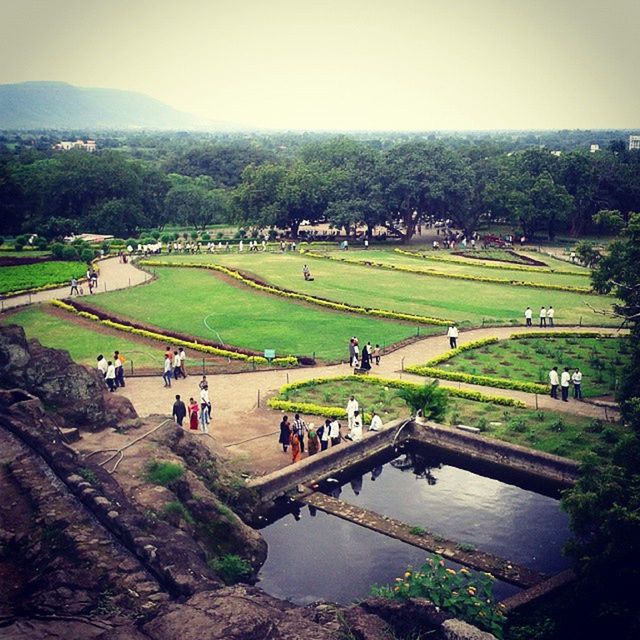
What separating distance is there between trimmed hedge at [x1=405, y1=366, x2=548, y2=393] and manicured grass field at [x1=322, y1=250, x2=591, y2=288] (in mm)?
20396

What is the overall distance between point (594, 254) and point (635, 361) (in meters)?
7.50

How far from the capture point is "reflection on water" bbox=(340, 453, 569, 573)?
1594 centimetres

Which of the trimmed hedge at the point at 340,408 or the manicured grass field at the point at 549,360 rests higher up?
the manicured grass field at the point at 549,360

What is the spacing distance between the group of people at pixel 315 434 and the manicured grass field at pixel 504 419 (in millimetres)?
1852

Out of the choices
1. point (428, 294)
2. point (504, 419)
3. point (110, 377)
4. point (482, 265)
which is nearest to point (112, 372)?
point (110, 377)

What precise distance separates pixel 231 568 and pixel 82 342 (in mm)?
19200

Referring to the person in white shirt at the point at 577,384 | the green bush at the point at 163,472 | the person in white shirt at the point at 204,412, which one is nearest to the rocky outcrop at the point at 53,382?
the person in white shirt at the point at 204,412

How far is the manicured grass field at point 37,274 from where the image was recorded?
44.0 metres

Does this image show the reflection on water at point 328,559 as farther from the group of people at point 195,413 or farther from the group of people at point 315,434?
the group of people at point 195,413

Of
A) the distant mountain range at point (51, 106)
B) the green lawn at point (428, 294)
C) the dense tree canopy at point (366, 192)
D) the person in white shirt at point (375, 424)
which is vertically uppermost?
the distant mountain range at point (51, 106)

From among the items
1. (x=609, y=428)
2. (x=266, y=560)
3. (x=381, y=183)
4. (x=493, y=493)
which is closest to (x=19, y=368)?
(x=266, y=560)

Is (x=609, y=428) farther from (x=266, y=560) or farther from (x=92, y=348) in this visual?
(x=92, y=348)

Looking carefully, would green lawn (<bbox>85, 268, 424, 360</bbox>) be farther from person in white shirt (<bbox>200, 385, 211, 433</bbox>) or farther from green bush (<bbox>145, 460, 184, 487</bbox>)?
green bush (<bbox>145, 460, 184, 487</bbox>)

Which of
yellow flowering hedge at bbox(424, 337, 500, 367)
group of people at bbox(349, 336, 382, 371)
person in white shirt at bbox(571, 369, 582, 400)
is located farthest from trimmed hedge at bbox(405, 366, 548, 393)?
group of people at bbox(349, 336, 382, 371)
